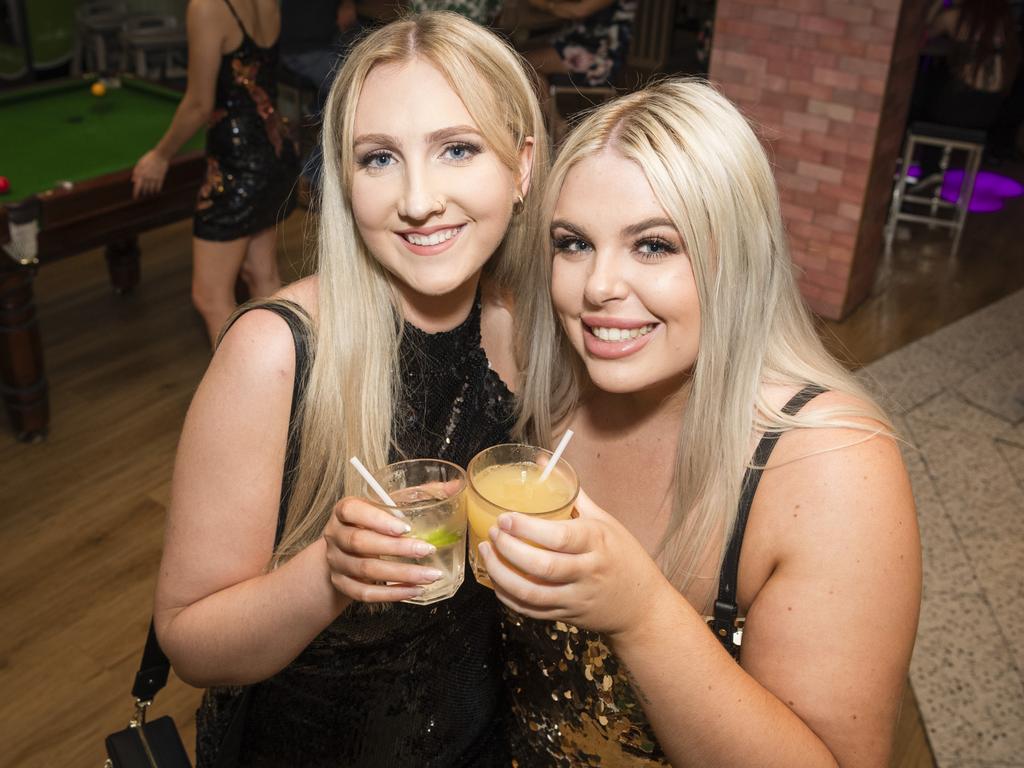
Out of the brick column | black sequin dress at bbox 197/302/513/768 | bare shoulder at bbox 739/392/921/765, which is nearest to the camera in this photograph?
bare shoulder at bbox 739/392/921/765

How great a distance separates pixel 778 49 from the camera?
459 cm

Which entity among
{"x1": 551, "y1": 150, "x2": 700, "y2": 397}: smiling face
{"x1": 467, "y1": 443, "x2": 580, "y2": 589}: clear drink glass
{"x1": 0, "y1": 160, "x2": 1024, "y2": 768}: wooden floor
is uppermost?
{"x1": 551, "y1": 150, "x2": 700, "y2": 397}: smiling face

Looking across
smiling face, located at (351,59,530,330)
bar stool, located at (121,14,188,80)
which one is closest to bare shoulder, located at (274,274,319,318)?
smiling face, located at (351,59,530,330)

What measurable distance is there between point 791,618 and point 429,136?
88cm

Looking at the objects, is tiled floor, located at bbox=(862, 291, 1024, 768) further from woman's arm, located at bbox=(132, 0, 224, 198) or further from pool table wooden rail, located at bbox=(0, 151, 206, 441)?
pool table wooden rail, located at bbox=(0, 151, 206, 441)

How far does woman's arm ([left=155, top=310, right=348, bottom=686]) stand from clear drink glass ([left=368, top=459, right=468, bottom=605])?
212mm

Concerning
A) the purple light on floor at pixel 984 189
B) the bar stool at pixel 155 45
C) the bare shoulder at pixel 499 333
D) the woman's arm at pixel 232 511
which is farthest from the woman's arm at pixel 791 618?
the bar stool at pixel 155 45

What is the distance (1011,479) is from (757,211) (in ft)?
9.96

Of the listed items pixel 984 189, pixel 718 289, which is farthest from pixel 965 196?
pixel 718 289

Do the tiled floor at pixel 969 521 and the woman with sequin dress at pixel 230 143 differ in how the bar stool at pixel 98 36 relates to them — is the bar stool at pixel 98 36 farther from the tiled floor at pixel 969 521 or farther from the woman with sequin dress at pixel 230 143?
the tiled floor at pixel 969 521

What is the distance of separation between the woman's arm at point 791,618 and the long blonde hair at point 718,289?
0.31 ft

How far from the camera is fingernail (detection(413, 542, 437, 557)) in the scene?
1143mm

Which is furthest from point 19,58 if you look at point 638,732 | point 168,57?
point 638,732

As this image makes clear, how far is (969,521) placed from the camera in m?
3.60
